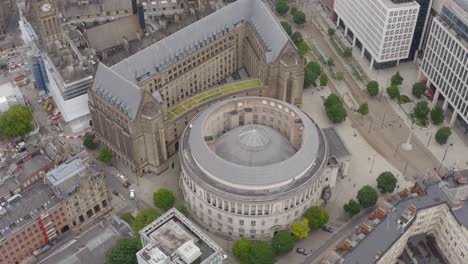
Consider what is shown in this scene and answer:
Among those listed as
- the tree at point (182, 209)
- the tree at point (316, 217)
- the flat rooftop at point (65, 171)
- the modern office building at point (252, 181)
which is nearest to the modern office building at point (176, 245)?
the modern office building at point (252, 181)

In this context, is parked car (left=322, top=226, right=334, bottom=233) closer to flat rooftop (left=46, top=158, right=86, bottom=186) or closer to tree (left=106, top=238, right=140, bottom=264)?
tree (left=106, top=238, right=140, bottom=264)

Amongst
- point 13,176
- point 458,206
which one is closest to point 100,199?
point 13,176

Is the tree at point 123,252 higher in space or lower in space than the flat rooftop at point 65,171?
lower

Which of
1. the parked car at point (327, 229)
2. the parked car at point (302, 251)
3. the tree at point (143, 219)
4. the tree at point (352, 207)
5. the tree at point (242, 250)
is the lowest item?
the parked car at point (302, 251)

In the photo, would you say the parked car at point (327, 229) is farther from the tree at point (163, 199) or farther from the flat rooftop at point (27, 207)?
the flat rooftop at point (27, 207)

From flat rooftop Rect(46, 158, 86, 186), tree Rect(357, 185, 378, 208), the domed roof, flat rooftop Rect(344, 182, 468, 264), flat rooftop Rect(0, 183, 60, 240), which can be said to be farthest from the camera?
tree Rect(357, 185, 378, 208)

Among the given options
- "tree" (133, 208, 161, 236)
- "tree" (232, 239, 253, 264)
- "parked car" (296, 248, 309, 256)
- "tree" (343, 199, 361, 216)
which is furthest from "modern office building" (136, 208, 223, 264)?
"tree" (343, 199, 361, 216)

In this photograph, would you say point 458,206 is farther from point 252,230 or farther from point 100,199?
point 100,199
